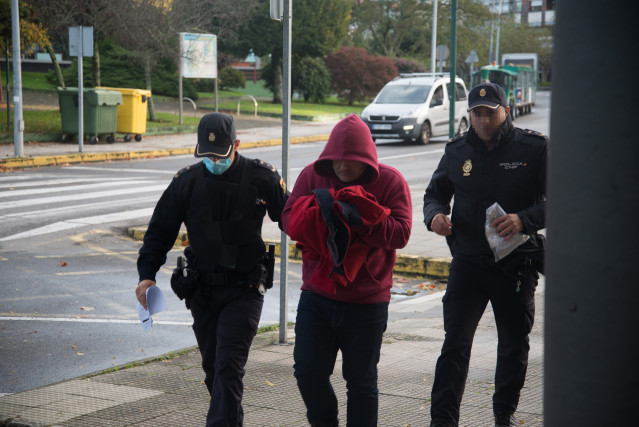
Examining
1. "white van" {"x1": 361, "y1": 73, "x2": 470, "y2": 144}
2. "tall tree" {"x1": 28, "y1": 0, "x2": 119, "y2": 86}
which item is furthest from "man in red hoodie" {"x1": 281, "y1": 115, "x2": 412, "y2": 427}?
"tall tree" {"x1": 28, "y1": 0, "x2": 119, "y2": 86}

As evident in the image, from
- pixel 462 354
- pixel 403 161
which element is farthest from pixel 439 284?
pixel 403 161

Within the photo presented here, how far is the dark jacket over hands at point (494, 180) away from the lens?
14.3 feet

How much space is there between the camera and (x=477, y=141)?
444cm

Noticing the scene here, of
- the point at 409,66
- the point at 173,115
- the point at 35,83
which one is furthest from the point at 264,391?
the point at 409,66

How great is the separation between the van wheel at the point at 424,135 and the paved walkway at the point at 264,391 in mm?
18724

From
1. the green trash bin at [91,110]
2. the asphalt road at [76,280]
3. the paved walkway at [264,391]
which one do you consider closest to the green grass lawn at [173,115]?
the green trash bin at [91,110]

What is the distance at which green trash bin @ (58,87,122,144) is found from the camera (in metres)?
21.3

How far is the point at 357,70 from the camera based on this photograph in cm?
4384

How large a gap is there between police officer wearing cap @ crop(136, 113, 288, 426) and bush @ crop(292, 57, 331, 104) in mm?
38150

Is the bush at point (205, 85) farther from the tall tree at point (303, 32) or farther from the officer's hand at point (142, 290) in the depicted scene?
the officer's hand at point (142, 290)

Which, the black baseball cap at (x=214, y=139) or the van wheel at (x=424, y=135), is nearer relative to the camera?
the black baseball cap at (x=214, y=139)

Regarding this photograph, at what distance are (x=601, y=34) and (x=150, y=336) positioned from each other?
18.6 ft

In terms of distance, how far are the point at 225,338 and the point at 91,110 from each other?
18590 millimetres

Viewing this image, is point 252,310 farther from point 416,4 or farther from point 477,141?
point 416,4
